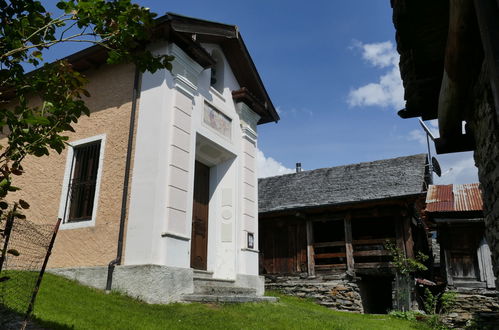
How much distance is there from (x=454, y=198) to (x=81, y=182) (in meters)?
12.5

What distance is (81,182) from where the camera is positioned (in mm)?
10398

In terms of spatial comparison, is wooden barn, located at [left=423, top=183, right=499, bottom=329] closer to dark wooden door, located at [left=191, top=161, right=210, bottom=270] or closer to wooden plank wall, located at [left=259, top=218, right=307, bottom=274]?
wooden plank wall, located at [left=259, top=218, right=307, bottom=274]

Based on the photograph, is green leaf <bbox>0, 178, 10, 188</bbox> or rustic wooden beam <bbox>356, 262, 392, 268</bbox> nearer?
green leaf <bbox>0, 178, 10, 188</bbox>

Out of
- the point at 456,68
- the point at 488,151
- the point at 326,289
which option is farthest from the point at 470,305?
the point at 456,68

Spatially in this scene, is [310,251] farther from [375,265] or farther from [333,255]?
[375,265]

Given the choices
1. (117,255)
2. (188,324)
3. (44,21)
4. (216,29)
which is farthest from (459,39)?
(216,29)

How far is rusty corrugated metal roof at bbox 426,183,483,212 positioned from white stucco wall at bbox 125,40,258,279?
6901mm

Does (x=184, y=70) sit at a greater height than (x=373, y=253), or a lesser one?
greater

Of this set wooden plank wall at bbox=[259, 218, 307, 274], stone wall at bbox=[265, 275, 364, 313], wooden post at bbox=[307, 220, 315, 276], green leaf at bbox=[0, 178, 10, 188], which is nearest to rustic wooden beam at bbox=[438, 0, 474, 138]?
green leaf at bbox=[0, 178, 10, 188]

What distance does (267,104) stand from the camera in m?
14.0

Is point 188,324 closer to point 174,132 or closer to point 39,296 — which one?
point 39,296

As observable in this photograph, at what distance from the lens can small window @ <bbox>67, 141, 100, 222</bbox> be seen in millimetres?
10133

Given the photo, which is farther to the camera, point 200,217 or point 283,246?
point 283,246

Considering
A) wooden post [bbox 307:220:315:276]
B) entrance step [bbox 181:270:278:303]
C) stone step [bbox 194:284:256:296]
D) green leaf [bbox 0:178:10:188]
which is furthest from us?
wooden post [bbox 307:220:315:276]
